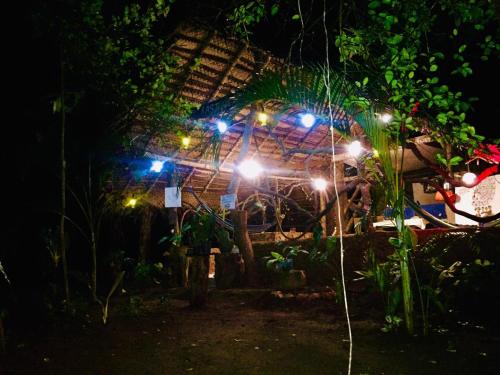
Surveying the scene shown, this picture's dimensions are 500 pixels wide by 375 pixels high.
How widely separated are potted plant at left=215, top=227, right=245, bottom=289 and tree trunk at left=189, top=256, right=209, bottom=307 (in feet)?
5.88

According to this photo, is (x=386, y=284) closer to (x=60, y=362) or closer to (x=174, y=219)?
(x=60, y=362)

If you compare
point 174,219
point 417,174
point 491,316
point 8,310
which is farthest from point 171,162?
point 491,316

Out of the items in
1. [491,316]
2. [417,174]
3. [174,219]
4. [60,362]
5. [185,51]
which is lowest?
[60,362]

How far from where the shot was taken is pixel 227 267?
8359mm

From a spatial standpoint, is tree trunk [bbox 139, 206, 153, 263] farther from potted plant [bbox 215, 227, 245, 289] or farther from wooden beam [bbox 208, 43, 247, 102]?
wooden beam [bbox 208, 43, 247, 102]

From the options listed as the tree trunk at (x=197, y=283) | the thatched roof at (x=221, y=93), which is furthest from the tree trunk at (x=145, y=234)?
the tree trunk at (x=197, y=283)

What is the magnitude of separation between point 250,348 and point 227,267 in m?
4.37

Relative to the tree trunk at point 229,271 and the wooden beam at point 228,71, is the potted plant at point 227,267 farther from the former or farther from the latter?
the wooden beam at point 228,71

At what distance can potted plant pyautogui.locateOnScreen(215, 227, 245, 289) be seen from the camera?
834 centimetres

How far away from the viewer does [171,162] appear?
10.2 metres

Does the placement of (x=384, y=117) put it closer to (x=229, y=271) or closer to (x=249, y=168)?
(x=249, y=168)

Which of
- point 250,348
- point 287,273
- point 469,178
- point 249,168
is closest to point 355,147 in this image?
point 250,348

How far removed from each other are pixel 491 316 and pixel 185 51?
7.61 m

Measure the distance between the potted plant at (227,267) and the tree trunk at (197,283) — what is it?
179 centimetres
